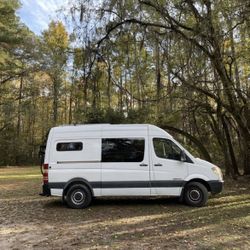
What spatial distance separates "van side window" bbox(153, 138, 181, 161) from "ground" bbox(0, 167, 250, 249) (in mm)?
1416

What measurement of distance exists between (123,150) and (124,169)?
571mm

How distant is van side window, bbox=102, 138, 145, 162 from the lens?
11.8 metres

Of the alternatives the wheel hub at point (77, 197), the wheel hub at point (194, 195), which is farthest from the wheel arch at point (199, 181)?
the wheel hub at point (77, 197)

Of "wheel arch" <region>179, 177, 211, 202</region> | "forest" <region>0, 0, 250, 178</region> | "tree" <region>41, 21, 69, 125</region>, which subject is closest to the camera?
"wheel arch" <region>179, 177, 211, 202</region>

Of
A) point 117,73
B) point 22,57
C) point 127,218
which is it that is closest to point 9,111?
point 22,57

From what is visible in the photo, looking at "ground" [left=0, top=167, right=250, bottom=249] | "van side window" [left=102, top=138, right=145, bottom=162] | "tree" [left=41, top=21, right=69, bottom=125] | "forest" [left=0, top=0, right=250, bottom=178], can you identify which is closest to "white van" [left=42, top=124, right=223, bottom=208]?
"van side window" [left=102, top=138, right=145, bottom=162]

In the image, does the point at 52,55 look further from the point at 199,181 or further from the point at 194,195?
the point at 194,195

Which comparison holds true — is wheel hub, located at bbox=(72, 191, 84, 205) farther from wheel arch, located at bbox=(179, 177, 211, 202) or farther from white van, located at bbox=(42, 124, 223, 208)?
wheel arch, located at bbox=(179, 177, 211, 202)

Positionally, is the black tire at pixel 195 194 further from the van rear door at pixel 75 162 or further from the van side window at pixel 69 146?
the van side window at pixel 69 146

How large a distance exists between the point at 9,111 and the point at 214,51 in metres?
32.8

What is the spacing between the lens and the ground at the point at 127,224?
735cm

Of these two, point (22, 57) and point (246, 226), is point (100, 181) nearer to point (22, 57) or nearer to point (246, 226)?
point (246, 226)

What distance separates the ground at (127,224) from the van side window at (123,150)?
1392mm

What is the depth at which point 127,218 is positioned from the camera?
391 inches
